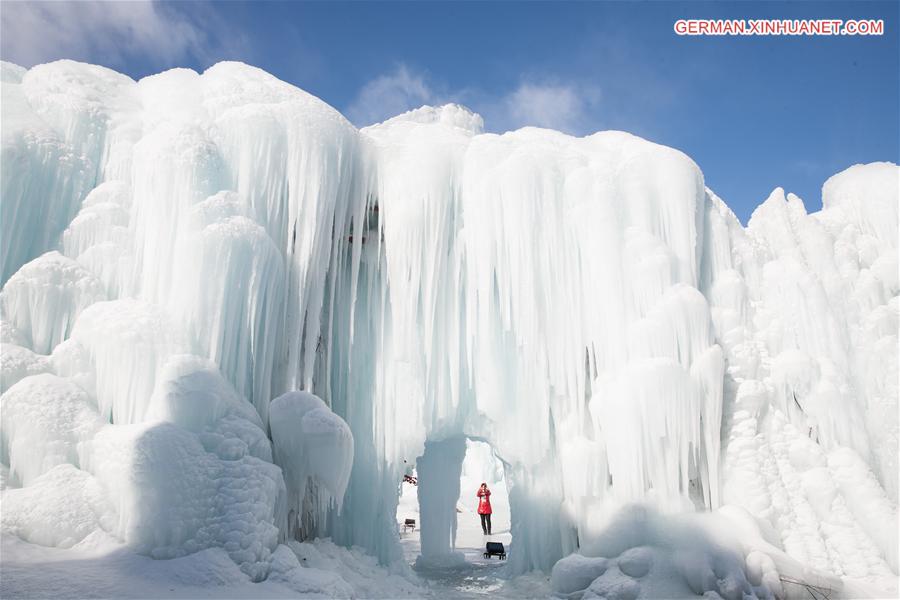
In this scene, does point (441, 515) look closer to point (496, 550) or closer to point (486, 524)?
point (496, 550)

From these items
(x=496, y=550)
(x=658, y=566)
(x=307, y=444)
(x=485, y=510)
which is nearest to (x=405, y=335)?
(x=307, y=444)

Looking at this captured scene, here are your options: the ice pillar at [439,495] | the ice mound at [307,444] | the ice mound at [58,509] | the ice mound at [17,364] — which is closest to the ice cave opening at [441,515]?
the ice pillar at [439,495]

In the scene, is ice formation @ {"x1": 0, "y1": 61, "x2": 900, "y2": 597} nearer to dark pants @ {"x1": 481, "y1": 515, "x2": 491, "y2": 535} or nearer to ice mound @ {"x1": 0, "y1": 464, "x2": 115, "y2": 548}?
ice mound @ {"x1": 0, "y1": 464, "x2": 115, "y2": 548}

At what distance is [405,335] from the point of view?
1016 centimetres

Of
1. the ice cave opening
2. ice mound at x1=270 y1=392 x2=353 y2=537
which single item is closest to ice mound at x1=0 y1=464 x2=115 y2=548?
ice mound at x1=270 y1=392 x2=353 y2=537

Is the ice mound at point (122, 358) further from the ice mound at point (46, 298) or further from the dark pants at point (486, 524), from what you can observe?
the dark pants at point (486, 524)

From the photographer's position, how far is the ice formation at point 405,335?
694cm

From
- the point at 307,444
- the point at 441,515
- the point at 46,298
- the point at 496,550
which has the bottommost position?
the point at 496,550

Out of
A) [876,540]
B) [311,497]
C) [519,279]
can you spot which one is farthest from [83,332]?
[876,540]

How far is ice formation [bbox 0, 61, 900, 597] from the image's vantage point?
694cm

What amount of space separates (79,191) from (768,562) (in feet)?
32.2

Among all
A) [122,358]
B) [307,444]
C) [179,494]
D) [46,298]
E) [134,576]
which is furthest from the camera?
[307,444]

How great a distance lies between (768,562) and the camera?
7.89m

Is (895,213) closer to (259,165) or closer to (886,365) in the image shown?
(886,365)
